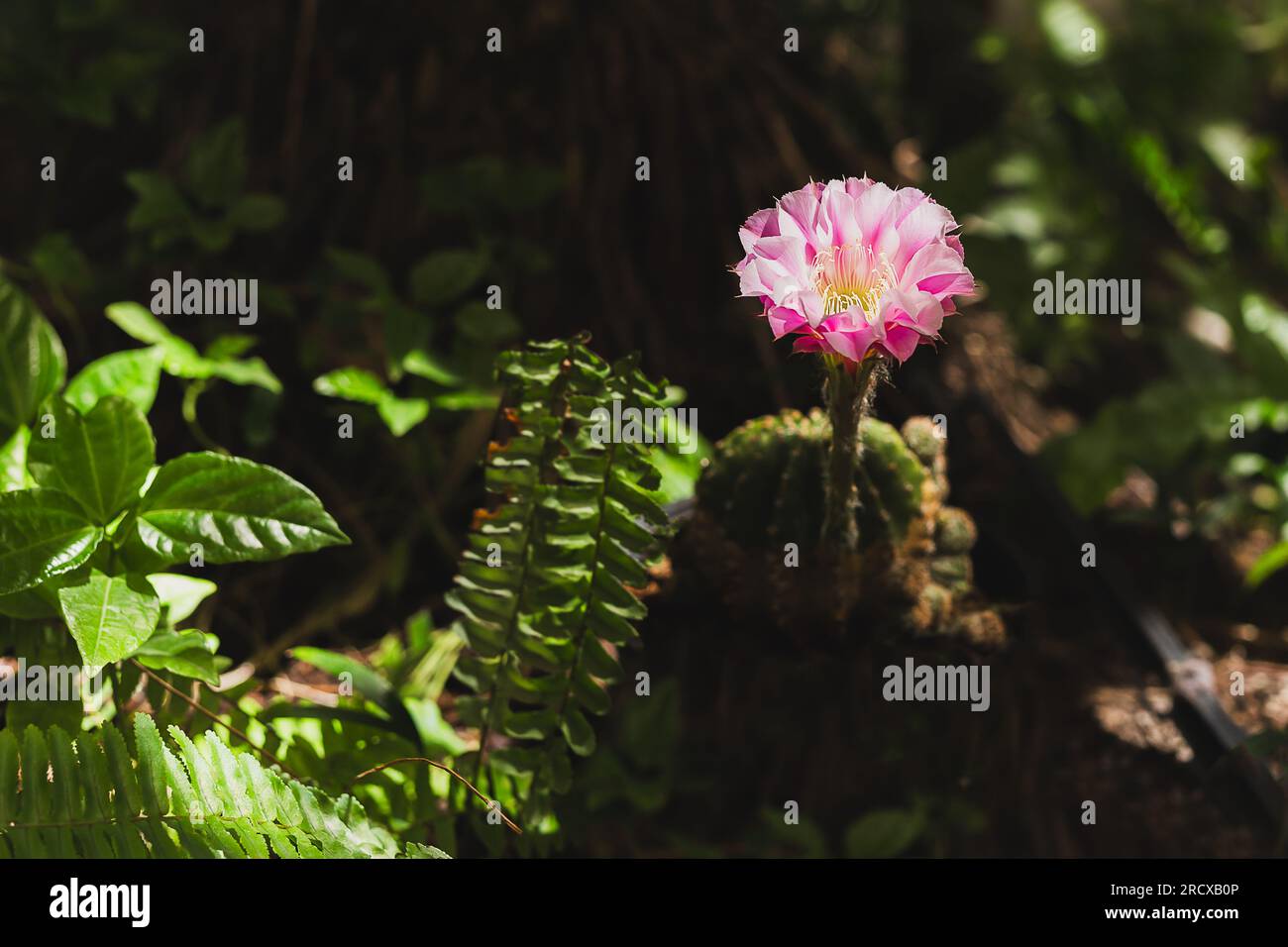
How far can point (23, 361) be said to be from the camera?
1.42 meters

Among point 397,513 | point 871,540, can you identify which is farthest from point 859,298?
point 397,513

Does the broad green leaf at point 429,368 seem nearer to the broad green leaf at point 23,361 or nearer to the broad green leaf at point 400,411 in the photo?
the broad green leaf at point 400,411

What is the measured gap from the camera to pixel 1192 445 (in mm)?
2096

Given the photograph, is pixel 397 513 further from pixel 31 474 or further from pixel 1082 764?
pixel 1082 764

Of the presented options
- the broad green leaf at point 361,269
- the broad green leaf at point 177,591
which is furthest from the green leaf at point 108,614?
the broad green leaf at point 361,269

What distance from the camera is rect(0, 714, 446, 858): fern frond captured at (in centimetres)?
102

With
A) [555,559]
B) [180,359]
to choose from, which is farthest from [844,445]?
[180,359]

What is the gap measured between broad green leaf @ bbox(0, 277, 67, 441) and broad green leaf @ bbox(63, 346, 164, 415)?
0.03 m

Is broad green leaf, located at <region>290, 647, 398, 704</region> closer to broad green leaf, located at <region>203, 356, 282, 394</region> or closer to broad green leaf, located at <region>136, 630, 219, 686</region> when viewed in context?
broad green leaf, located at <region>136, 630, 219, 686</region>

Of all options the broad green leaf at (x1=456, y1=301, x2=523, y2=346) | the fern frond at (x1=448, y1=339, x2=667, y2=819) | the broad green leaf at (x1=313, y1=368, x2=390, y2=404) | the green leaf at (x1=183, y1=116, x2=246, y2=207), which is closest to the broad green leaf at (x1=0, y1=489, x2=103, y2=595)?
the fern frond at (x1=448, y1=339, x2=667, y2=819)

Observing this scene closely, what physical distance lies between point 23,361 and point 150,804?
2.14 feet

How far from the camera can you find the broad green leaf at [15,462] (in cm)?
129

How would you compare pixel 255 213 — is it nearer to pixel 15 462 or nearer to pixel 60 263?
pixel 60 263

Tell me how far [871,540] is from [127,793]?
31.3 inches
